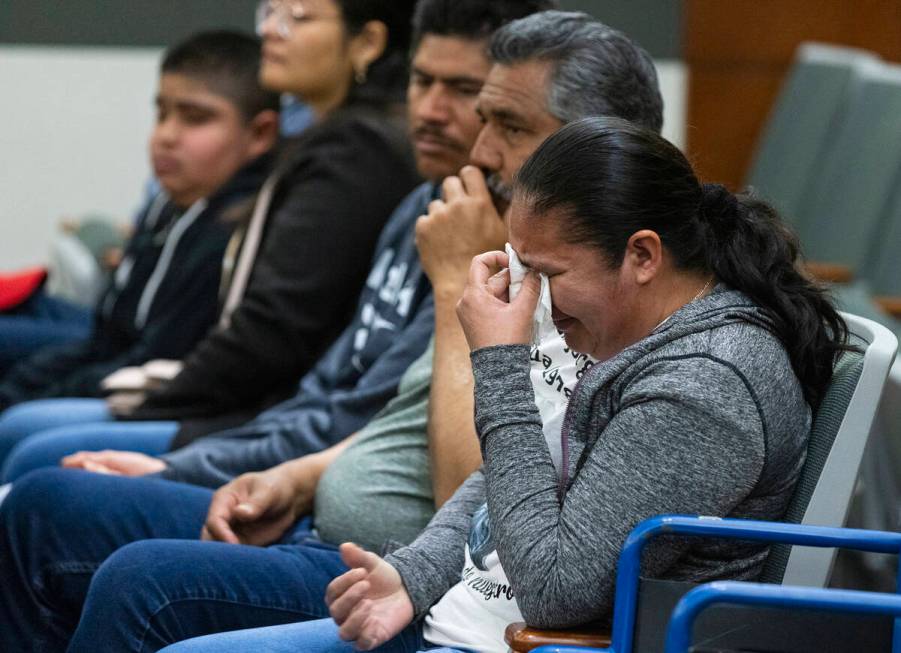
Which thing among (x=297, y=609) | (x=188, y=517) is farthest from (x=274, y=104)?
(x=297, y=609)

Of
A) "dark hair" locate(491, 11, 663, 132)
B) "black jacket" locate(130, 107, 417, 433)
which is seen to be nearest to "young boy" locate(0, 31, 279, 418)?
"black jacket" locate(130, 107, 417, 433)

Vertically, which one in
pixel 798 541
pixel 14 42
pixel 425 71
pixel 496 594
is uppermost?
pixel 425 71

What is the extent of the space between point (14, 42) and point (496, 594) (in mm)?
4098

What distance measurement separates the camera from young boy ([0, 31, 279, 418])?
2.83m

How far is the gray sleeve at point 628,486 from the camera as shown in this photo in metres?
1.25

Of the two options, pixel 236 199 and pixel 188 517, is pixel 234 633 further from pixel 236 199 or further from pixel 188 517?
pixel 236 199

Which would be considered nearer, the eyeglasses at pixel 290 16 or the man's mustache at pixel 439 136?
the man's mustache at pixel 439 136

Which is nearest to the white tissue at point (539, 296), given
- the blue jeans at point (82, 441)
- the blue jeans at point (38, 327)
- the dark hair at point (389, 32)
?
the blue jeans at point (82, 441)

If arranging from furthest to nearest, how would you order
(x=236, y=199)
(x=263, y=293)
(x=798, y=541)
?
(x=236, y=199) → (x=263, y=293) → (x=798, y=541)

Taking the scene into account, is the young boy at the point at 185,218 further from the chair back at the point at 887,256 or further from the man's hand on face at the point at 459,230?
the chair back at the point at 887,256

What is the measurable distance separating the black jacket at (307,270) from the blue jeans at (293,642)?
98 cm

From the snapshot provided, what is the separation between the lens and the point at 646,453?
126cm

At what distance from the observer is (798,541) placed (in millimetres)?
1222

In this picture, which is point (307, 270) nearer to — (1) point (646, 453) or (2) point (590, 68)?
(2) point (590, 68)
